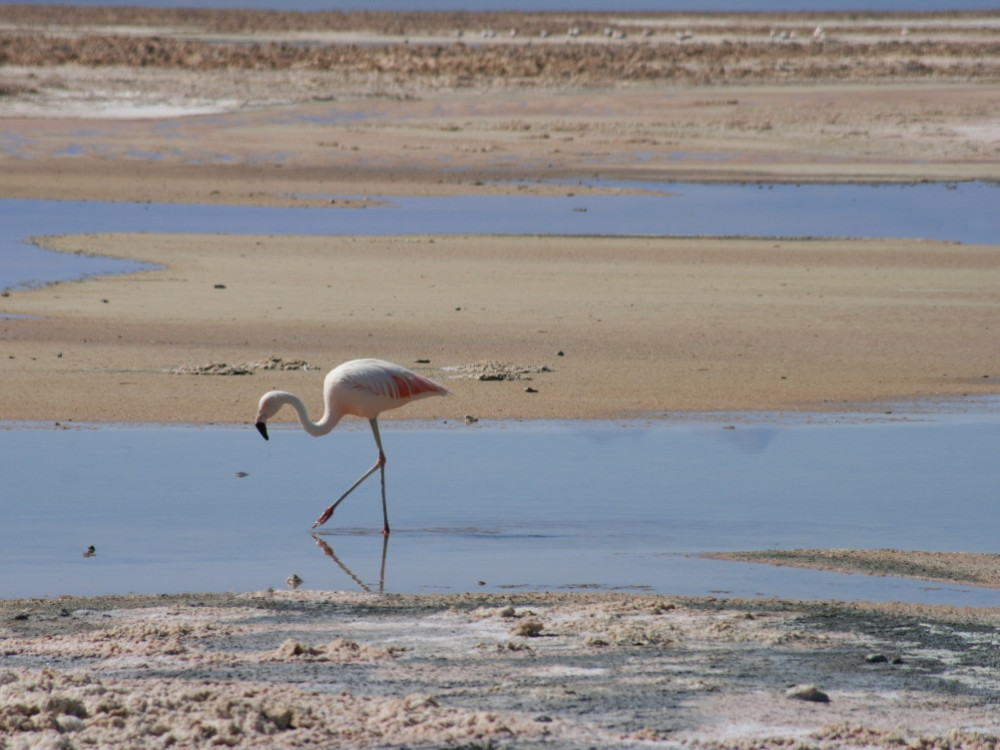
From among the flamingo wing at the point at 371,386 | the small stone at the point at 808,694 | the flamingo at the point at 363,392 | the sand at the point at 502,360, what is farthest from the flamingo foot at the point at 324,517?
the small stone at the point at 808,694

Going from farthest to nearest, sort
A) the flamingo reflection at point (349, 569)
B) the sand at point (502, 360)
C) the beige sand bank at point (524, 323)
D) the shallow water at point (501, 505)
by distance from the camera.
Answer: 1. the beige sand bank at point (524, 323)
2. the shallow water at point (501, 505)
3. the flamingo reflection at point (349, 569)
4. the sand at point (502, 360)

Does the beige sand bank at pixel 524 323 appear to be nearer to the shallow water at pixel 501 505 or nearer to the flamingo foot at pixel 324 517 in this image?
the shallow water at pixel 501 505

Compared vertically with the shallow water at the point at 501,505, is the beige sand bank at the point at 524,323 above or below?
above

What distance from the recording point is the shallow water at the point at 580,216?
24359mm

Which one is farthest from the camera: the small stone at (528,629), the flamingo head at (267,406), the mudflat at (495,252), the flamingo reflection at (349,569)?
the mudflat at (495,252)

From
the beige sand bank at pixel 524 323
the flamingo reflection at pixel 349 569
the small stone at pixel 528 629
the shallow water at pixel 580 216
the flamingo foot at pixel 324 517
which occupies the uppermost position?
the shallow water at pixel 580 216

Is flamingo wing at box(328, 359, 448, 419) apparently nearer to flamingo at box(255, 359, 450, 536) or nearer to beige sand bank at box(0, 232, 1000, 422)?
flamingo at box(255, 359, 450, 536)

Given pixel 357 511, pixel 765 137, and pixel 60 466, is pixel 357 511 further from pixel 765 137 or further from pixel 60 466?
pixel 765 137

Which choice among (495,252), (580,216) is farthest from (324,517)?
(580,216)

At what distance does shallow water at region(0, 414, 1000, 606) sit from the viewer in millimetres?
8242

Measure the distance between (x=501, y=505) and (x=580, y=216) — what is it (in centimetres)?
1723

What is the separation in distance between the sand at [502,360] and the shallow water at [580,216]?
112 centimetres

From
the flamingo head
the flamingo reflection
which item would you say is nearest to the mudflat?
the flamingo head

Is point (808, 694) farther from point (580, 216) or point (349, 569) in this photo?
point (580, 216)
